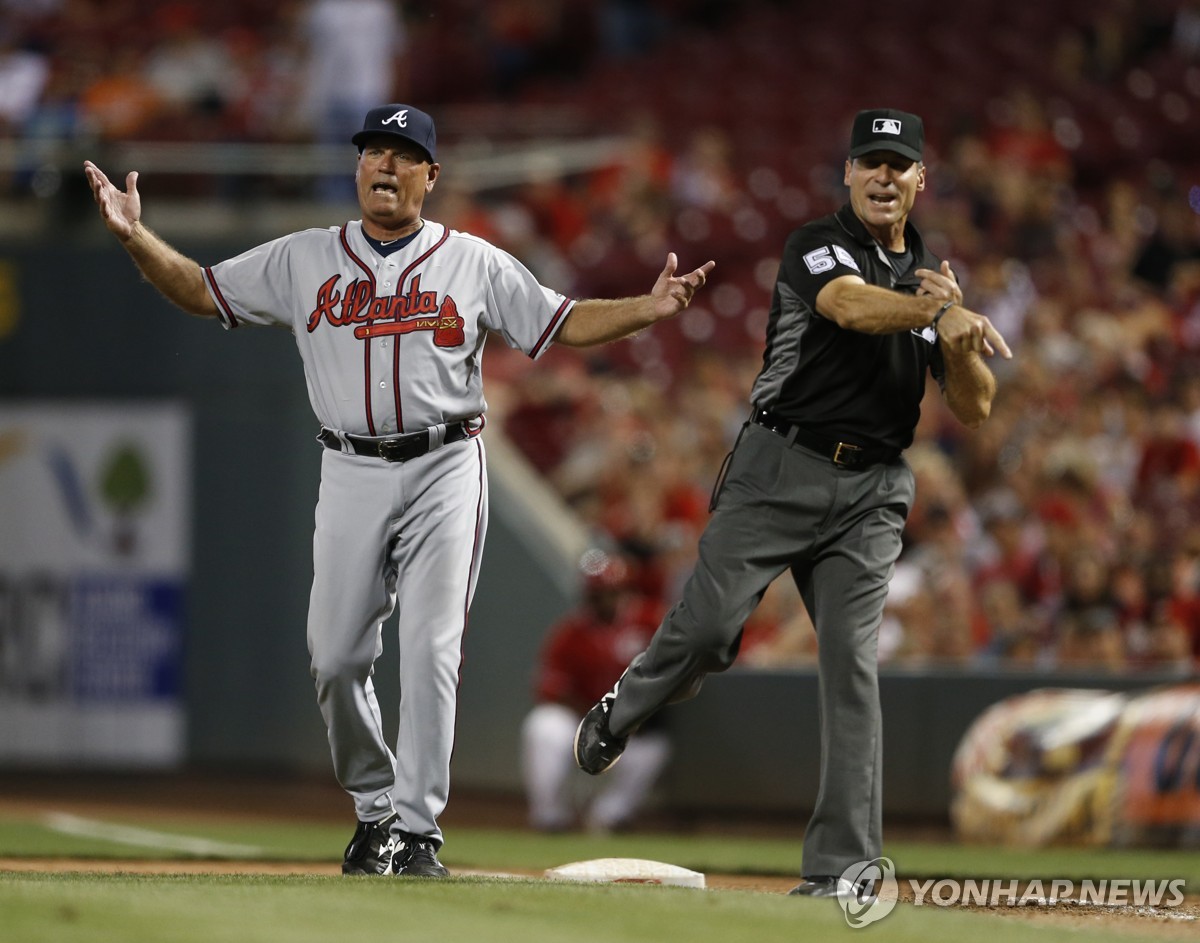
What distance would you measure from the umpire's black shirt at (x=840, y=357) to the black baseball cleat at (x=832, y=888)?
3.84 feet

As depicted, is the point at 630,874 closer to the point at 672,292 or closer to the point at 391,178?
the point at 672,292

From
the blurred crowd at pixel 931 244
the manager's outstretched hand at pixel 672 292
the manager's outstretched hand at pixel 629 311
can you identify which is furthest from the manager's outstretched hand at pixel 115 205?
the blurred crowd at pixel 931 244

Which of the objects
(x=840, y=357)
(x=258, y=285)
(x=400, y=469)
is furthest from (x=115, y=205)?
(x=840, y=357)

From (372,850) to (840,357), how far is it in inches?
74.3

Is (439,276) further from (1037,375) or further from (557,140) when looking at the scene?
(557,140)

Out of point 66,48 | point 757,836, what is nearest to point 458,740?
point 757,836

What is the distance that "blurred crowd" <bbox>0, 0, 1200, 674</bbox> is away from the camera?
30.8 ft

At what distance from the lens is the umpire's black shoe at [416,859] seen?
511cm

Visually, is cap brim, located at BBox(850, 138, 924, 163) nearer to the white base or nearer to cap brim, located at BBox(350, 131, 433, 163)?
cap brim, located at BBox(350, 131, 433, 163)

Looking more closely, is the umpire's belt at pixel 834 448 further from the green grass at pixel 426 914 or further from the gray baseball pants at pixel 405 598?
the green grass at pixel 426 914

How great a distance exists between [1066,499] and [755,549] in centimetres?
461

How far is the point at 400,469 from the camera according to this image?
5.22 meters

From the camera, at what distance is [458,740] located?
38.0ft

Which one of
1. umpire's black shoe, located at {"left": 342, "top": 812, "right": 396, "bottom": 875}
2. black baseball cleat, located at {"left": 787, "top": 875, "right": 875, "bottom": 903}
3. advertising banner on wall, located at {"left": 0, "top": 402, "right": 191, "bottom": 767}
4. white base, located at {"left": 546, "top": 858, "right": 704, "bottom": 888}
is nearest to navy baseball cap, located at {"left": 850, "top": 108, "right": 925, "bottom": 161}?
black baseball cleat, located at {"left": 787, "top": 875, "right": 875, "bottom": 903}
